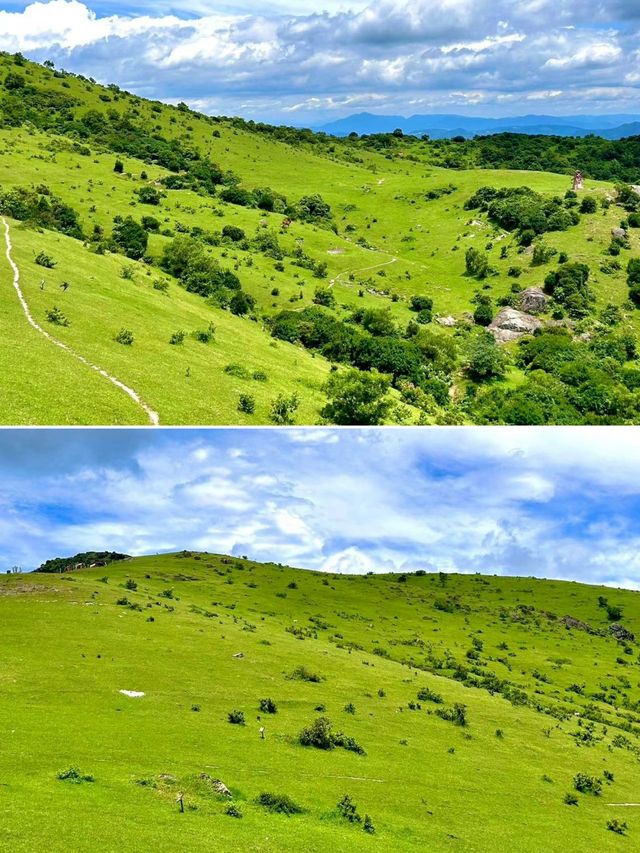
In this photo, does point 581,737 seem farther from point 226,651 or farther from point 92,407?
point 92,407

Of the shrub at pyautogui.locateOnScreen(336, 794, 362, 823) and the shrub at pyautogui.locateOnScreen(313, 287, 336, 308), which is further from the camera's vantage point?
the shrub at pyautogui.locateOnScreen(313, 287, 336, 308)

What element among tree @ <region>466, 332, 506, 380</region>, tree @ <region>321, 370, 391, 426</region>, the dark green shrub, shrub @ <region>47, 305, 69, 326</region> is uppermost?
shrub @ <region>47, 305, 69, 326</region>

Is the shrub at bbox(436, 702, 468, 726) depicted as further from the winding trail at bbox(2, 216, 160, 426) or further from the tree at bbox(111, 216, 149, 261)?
the tree at bbox(111, 216, 149, 261)

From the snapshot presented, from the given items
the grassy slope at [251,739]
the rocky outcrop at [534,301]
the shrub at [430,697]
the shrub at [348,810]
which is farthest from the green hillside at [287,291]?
the shrub at [348,810]

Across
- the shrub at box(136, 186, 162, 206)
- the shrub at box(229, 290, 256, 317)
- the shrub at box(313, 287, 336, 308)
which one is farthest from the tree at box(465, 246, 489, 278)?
the shrub at box(136, 186, 162, 206)

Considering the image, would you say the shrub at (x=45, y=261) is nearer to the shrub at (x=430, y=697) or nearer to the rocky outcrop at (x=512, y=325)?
the shrub at (x=430, y=697)

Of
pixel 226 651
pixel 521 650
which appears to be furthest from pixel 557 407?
pixel 226 651
